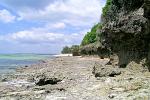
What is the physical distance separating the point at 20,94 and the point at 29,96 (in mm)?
1297

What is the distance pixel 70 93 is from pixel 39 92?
2.33 m

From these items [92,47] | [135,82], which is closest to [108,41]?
[135,82]

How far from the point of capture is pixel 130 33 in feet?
106

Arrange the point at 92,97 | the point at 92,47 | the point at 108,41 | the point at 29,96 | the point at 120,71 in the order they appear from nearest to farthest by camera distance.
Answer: the point at 92,97, the point at 29,96, the point at 120,71, the point at 108,41, the point at 92,47

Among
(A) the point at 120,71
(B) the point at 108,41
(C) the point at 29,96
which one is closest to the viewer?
(C) the point at 29,96

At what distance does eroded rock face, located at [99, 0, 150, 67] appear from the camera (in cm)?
3027

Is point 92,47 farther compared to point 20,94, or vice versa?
point 92,47

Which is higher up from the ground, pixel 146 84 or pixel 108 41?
pixel 108 41

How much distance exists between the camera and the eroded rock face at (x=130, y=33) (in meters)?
30.3

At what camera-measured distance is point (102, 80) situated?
26.3 m

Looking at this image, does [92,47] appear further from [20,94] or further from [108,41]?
[20,94]

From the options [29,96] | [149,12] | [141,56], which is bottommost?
[29,96]

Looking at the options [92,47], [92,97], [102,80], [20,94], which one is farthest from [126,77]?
[92,47]

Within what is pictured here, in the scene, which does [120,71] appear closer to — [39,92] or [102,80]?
[102,80]
